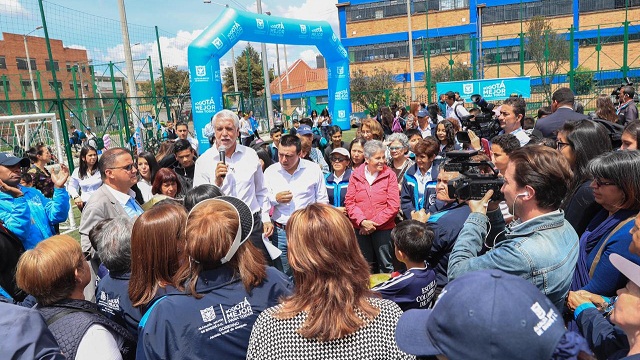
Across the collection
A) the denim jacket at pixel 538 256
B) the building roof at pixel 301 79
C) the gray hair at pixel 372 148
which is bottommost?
the denim jacket at pixel 538 256

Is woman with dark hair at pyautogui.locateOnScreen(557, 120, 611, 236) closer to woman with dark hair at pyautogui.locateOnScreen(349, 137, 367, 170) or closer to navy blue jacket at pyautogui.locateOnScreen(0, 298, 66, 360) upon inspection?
woman with dark hair at pyautogui.locateOnScreen(349, 137, 367, 170)

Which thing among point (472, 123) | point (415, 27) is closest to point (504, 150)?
point (472, 123)

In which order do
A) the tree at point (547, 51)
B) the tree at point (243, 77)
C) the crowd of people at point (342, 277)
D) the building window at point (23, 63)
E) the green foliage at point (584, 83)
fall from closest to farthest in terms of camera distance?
the crowd of people at point (342, 277)
the green foliage at point (584, 83)
the tree at point (547, 51)
the building window at point (23, 63)
the tree at point (243, 77)

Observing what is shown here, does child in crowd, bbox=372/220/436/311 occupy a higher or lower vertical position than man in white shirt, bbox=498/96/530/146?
lower

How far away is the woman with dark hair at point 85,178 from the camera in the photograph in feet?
18.2

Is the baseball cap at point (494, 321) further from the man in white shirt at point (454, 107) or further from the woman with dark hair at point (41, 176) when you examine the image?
the man in white shirt at point (454, 107)

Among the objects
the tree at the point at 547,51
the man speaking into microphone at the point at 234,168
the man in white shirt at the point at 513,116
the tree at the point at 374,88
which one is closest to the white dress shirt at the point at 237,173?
the man speaking into microphone at the point at 234,168

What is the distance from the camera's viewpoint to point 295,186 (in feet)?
14.4

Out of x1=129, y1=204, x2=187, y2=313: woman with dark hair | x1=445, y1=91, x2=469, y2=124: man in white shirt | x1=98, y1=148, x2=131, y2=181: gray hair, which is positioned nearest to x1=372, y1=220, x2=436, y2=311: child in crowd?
x1=129, y1=204, x2=187, y2=313: woman with dark hair

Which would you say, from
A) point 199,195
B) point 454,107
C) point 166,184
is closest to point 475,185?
point 199,195

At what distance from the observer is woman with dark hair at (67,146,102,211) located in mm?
5543

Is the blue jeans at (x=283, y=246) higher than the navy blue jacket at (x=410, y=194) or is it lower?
lower

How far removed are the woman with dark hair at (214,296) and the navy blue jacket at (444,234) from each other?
1294 mm

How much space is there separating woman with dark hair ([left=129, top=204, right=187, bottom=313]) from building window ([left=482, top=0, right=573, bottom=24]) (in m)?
44.0
